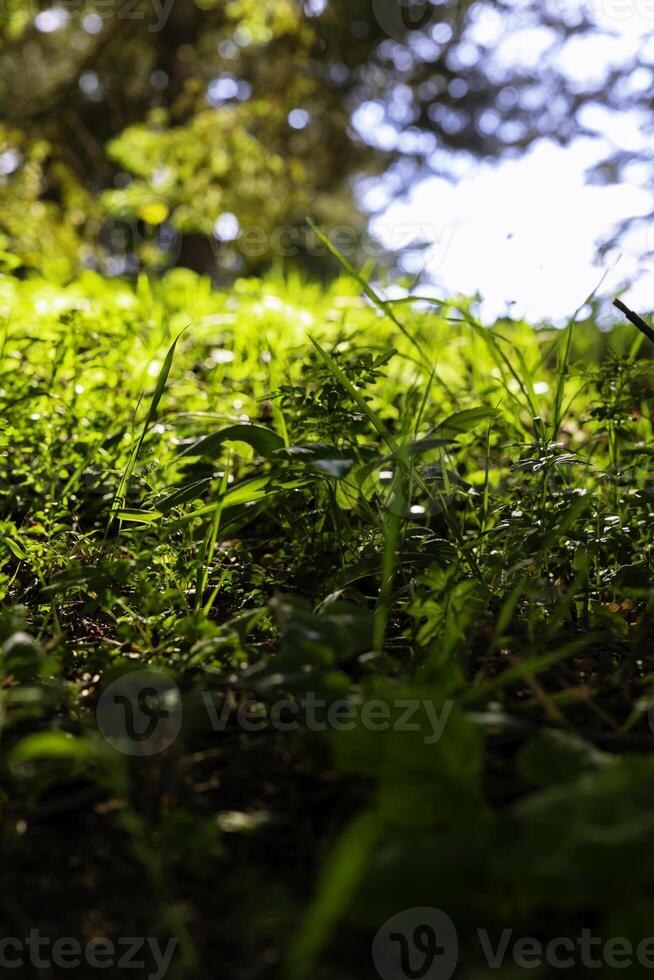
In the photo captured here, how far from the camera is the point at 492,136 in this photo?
1237 cm

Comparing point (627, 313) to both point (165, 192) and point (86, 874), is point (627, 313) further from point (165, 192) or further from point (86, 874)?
point (165, 192)

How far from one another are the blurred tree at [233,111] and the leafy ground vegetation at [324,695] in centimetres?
179

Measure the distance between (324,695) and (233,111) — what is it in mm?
5553

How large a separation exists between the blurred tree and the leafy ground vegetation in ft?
5.88

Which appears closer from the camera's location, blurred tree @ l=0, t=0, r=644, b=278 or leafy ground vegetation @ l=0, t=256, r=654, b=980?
leafy ground vegetation @ l=0, t=256, r=654, b=980

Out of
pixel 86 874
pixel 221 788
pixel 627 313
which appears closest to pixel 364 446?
pixel 627 313

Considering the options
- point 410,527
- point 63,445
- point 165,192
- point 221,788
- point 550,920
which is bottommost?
point 550,920

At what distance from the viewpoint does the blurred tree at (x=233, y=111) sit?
507cm

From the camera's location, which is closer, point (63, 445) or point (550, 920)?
point (550, 920)

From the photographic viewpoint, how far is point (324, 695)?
2.62ft

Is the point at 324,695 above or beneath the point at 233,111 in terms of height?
beneath

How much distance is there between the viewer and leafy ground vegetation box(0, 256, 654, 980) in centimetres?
58

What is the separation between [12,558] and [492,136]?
1278 centimetres

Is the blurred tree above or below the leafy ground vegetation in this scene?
above
